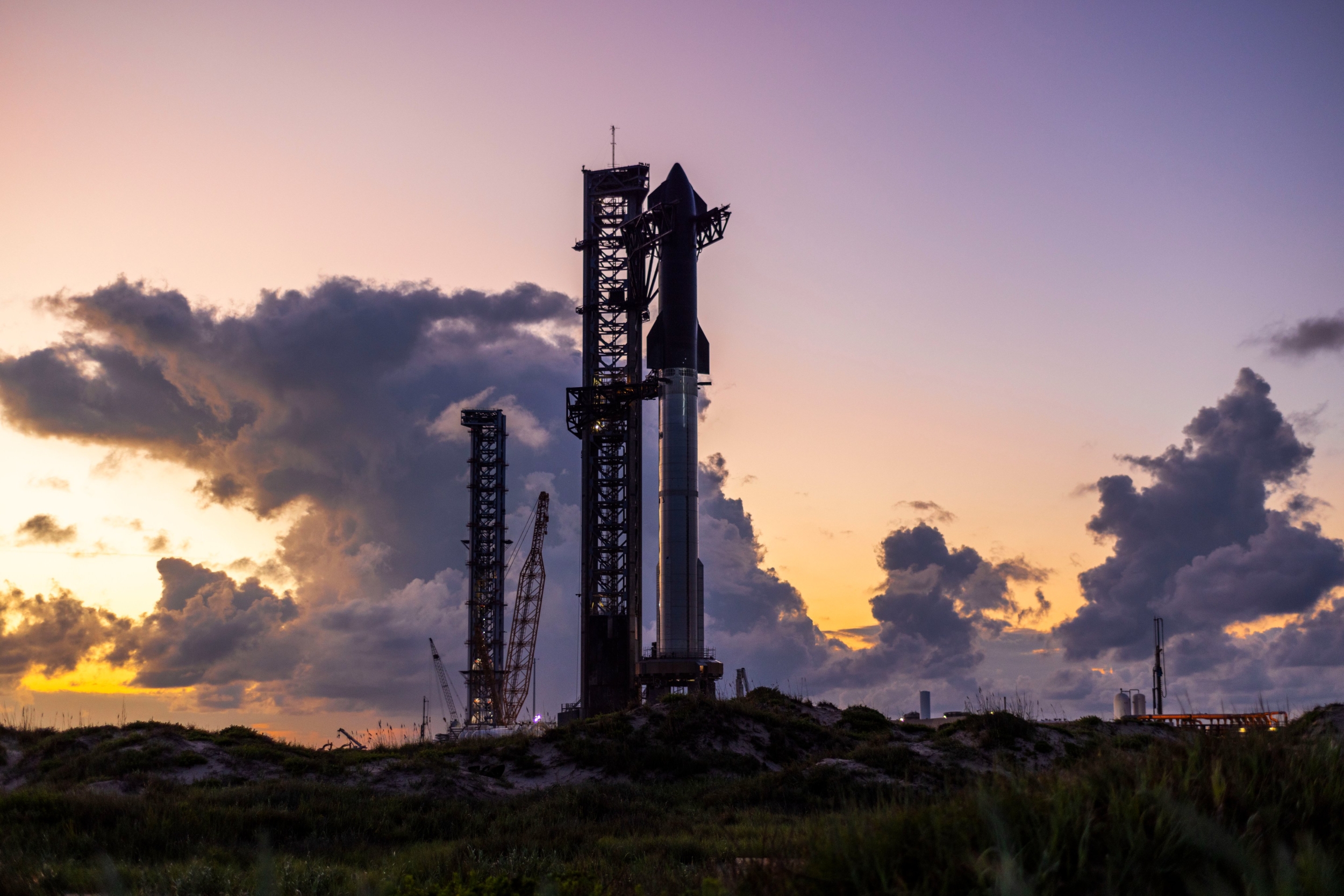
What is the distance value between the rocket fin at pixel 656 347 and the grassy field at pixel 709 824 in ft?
121

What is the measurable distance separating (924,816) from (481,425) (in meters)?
105

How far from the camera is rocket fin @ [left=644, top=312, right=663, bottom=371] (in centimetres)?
8300

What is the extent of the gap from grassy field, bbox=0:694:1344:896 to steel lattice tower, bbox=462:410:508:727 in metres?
62.4

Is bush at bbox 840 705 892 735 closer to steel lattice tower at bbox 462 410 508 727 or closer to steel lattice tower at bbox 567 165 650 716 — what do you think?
steel lattice tower at bbox 567 165 650 716

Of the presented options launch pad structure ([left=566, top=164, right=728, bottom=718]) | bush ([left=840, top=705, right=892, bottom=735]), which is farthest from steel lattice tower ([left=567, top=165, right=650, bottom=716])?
bush ([left=840, top=705, right=892, bottom=735])

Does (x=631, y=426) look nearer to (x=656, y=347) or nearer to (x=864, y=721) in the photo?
(x=656, y=347)

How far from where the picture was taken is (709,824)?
98.3 ft

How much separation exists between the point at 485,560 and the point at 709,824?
87.0 metres

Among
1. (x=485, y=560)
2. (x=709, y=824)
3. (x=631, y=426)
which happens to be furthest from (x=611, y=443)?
(x=709, y=824)

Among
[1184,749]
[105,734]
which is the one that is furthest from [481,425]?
[1184,749]

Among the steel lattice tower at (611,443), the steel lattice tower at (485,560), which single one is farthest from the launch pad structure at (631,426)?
the steel lattice tower at (485,560)

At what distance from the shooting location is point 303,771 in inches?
1671

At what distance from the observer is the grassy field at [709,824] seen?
10.6 m

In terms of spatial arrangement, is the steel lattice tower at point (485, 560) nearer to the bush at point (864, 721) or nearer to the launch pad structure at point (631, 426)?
the launch pad structure at point (631, 426)
